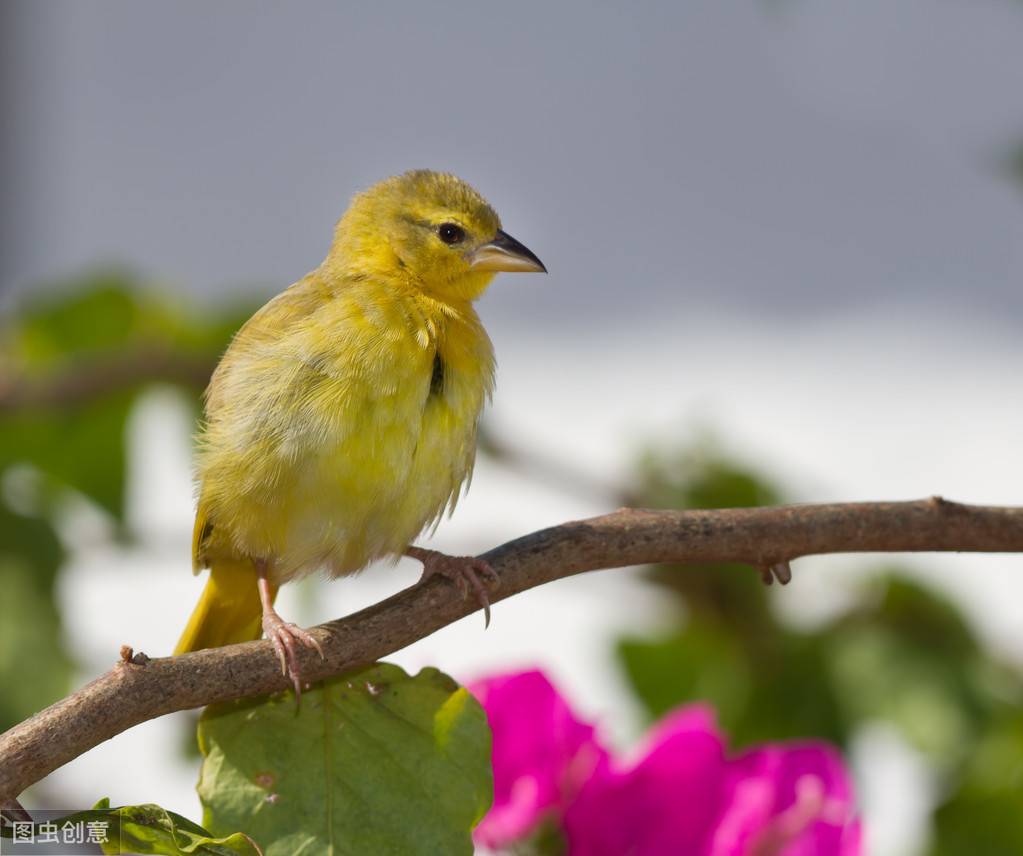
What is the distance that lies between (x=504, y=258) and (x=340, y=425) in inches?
13.6

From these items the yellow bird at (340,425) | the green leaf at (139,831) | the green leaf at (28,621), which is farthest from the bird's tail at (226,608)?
the green leaf at (139,831)

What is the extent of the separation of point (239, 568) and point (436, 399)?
267mm

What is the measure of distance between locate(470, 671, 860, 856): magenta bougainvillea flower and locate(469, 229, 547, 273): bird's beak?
1.71ft

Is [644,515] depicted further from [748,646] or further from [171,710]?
[748,646]

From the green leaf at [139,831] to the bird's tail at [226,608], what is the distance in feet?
2.08

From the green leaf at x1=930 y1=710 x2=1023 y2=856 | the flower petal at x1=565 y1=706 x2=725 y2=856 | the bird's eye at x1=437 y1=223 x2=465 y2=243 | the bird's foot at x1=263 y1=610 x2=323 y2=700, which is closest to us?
the bird's foot at x1=263 y1=610 x2=323 y2=700

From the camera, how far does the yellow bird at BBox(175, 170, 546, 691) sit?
3.92 ft

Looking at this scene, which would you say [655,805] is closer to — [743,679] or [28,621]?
[743,679]

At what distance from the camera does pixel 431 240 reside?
4.72 feet

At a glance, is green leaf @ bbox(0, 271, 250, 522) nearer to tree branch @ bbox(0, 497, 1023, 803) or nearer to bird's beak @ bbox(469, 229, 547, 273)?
bird's beak @ bbox(469, 229, 547, 273)

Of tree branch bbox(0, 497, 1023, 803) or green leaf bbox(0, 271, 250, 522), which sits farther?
green leaf bbox(0, 271, 250, 522)

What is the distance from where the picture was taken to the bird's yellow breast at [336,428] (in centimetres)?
119

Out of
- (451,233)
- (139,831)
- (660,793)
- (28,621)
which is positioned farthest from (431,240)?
(139,831)

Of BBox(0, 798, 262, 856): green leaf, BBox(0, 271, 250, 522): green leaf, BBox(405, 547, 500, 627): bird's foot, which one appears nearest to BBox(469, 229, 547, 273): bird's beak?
BBox(0, 271, 250, 522): green leaf
